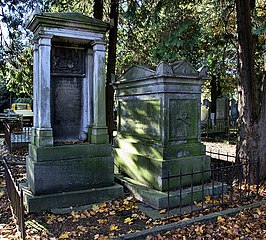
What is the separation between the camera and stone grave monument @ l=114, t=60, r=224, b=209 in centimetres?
537

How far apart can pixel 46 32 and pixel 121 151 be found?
3143 millimetres

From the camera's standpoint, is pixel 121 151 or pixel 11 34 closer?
pixel 121 151

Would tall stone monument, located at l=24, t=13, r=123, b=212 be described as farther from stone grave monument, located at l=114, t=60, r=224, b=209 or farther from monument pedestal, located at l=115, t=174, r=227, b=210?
stone grave monument, located at l=114, t=60, r=224, b=209

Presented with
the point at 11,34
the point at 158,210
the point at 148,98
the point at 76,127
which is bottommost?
the point at 158,210

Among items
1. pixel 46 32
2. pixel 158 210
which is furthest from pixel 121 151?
pixel 46 32

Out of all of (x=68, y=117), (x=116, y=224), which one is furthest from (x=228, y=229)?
(x=68, y=117)

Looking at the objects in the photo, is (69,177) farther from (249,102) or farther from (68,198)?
(249,102)

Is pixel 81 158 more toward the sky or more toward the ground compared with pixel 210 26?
more toward the ground

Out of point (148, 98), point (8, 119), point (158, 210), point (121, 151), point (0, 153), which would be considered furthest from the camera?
point (8, 119)

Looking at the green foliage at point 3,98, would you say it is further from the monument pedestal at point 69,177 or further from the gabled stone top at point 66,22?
the monument pedestal at point 69,177

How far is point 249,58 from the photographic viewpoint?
6.31 m

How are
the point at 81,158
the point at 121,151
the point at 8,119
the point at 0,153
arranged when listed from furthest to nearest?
the point at 8,119, the point at 0,153, the point at 121,151, the point at 81,158

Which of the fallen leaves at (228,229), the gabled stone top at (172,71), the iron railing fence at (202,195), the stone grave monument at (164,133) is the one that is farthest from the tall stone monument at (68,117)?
the fallen leaves at (228,229)

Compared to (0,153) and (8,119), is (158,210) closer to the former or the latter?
(0,153)
